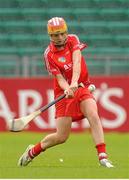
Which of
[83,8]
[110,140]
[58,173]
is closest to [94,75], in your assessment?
[110,140]

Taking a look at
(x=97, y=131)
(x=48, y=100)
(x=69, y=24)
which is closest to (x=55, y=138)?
(x=97, y=131)

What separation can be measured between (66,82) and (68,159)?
6.17 feet

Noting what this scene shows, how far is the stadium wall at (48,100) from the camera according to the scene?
20.1 metres

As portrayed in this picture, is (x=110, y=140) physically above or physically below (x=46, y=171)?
below

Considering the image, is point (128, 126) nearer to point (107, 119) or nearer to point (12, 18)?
point (107, 119)

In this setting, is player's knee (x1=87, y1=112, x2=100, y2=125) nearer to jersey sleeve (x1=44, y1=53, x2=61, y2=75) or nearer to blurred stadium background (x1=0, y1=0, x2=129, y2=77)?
jersey sleeve (x1=44, y1=53, x2=61, y2=75)

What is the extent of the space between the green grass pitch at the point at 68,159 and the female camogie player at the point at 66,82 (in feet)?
1.49

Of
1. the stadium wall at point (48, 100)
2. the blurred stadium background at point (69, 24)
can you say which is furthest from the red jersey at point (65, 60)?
the blurred stadium background at point (69, 24)

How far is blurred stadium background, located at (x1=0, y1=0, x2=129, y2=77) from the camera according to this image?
2494cm

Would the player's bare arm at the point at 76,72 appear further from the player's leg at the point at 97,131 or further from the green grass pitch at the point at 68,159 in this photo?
the green grass pitch at the point at 68,159

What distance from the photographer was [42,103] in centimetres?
2036

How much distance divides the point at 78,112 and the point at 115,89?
911 cm

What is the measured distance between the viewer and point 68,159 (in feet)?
41.4

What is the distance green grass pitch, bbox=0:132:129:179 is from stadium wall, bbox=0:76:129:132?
0.48m
